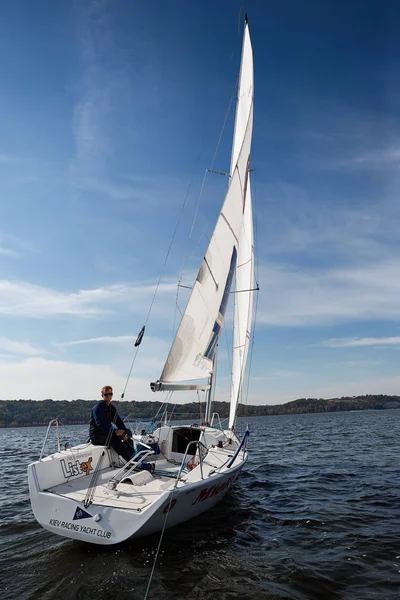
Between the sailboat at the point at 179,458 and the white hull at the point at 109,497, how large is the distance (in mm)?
15

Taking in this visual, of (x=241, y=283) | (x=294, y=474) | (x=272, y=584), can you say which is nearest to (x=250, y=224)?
(x=241, y=283)

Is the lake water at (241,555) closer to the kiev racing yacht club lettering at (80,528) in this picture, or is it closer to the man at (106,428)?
the kiev racing yacht club lettering at (80,528)

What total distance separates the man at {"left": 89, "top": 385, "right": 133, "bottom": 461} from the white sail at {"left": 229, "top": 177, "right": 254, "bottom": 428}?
648cm

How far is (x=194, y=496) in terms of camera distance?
6.99m

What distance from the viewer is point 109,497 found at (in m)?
6.52

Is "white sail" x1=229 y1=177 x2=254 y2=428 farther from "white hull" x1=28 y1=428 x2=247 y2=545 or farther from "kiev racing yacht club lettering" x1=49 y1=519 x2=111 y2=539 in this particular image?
"kiev racing yacht club lettering" x1=49 y1=519 x2=111 y2=539

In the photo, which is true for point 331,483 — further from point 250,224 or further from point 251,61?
point 251,61

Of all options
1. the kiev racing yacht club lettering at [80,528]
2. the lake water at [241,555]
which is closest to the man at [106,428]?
the lake water at [241,555]

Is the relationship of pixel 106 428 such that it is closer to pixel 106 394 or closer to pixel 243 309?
pixel 106 394

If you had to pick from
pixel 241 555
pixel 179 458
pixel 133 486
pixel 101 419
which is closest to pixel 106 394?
pixel 101 419

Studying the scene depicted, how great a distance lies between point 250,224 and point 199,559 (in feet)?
44.1

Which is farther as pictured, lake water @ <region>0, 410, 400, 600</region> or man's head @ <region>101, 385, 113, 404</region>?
man's head @ <region>101, 385, 113, 404</region>

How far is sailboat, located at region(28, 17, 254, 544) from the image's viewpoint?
593cm

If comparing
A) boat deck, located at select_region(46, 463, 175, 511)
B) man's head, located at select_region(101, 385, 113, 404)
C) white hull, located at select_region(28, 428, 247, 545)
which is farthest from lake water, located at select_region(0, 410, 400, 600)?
man's head, located at select_region(101, 385, 113, 404)
